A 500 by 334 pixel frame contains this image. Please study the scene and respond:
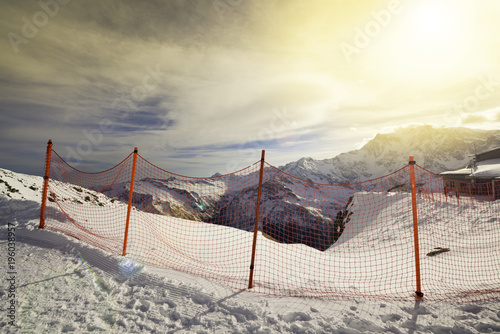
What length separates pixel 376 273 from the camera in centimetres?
749

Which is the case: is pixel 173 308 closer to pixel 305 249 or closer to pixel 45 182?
pixel 305 249

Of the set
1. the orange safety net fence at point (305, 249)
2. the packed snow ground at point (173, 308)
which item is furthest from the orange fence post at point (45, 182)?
the packed snow ground at point (173, 308)

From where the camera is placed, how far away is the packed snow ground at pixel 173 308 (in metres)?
3.46

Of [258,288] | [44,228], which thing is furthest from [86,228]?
[258,288]

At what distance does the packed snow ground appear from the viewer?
3.46 meters

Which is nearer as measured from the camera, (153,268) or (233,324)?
(233,324)

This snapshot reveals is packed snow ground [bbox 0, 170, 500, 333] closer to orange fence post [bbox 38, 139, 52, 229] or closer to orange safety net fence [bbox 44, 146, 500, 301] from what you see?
orange safety net fence [bbox 44, 146, 500, 301]

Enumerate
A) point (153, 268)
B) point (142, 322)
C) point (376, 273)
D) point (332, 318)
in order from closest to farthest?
point (142, 322) < point (332, 318) < point (153, 268) < point (376, 273)

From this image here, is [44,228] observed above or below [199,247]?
above

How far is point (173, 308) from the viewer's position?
3.93 m

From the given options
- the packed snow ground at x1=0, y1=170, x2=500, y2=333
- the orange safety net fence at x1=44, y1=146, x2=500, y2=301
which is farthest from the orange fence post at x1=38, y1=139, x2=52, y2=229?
the packed snow ground at x1=0, y1=170, x2=500, y2=333

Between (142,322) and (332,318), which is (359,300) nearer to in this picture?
(332,318)

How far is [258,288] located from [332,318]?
182 centimetres

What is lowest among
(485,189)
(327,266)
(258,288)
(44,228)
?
(327,266)
